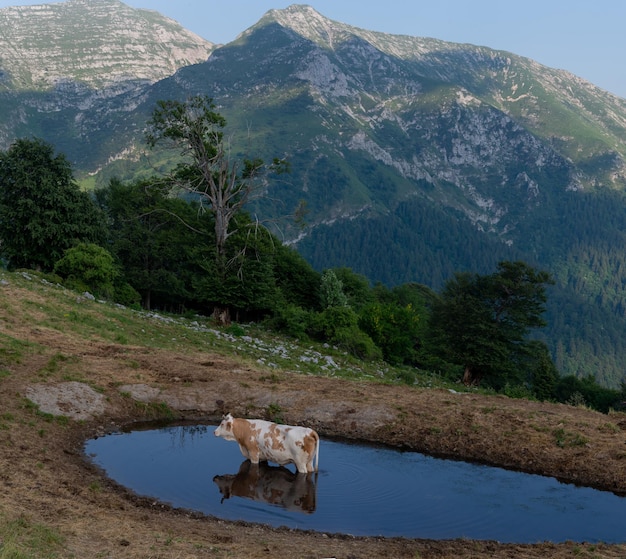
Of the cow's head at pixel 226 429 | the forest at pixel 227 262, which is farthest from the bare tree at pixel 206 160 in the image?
the cow's head at pixel 226 429

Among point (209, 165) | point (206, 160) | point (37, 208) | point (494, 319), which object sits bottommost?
point (494, 319)

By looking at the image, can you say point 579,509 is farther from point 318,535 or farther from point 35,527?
point 35,527

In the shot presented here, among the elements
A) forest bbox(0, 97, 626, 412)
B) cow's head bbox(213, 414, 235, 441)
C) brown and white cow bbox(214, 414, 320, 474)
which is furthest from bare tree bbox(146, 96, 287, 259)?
brown and white cow bbox(214, 414, 320, 474)

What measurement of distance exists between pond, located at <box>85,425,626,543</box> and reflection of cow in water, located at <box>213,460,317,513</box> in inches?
1.2

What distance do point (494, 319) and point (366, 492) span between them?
38151 millimetres

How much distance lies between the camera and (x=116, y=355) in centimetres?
2739

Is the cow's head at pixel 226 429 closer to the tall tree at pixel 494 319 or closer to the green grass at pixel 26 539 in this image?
the green grass at pixel 26 539

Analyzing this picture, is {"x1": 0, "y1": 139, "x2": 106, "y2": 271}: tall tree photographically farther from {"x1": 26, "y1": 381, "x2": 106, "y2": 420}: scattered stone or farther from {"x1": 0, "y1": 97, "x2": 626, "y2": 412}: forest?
{"x1": 26, "y1": 381, "x2": 106, "y2": 420}: scattered stone

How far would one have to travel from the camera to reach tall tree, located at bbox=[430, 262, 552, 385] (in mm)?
50219

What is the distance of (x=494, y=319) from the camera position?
5194cm

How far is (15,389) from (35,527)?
1109cm

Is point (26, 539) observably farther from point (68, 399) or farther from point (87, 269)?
point (87, 269)

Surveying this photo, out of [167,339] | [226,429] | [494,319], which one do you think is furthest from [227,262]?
[226,429]

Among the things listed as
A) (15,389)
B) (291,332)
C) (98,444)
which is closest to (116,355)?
(15,389)
